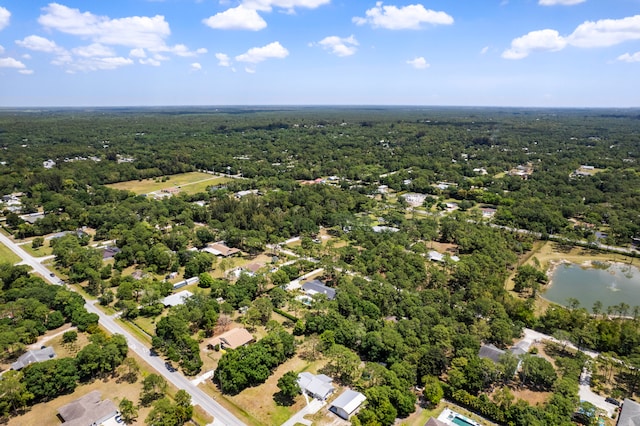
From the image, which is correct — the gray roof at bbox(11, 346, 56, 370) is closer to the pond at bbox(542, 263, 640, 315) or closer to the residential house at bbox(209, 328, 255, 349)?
the residential house at bbox(209, 328, 255, 349)

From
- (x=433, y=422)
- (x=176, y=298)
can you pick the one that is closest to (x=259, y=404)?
(x=433, y=422)

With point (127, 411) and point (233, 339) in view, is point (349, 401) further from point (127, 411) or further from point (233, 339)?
point (127, 411)

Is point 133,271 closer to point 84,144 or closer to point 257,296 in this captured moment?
point 257,296

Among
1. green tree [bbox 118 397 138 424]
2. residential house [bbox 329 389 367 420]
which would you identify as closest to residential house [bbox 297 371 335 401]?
residential house [bbox 329 389 367 420]

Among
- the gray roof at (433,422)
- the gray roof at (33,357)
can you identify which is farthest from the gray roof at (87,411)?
the gray roof at (433,422)

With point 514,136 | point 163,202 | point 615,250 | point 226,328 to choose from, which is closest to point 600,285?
point 615,250
